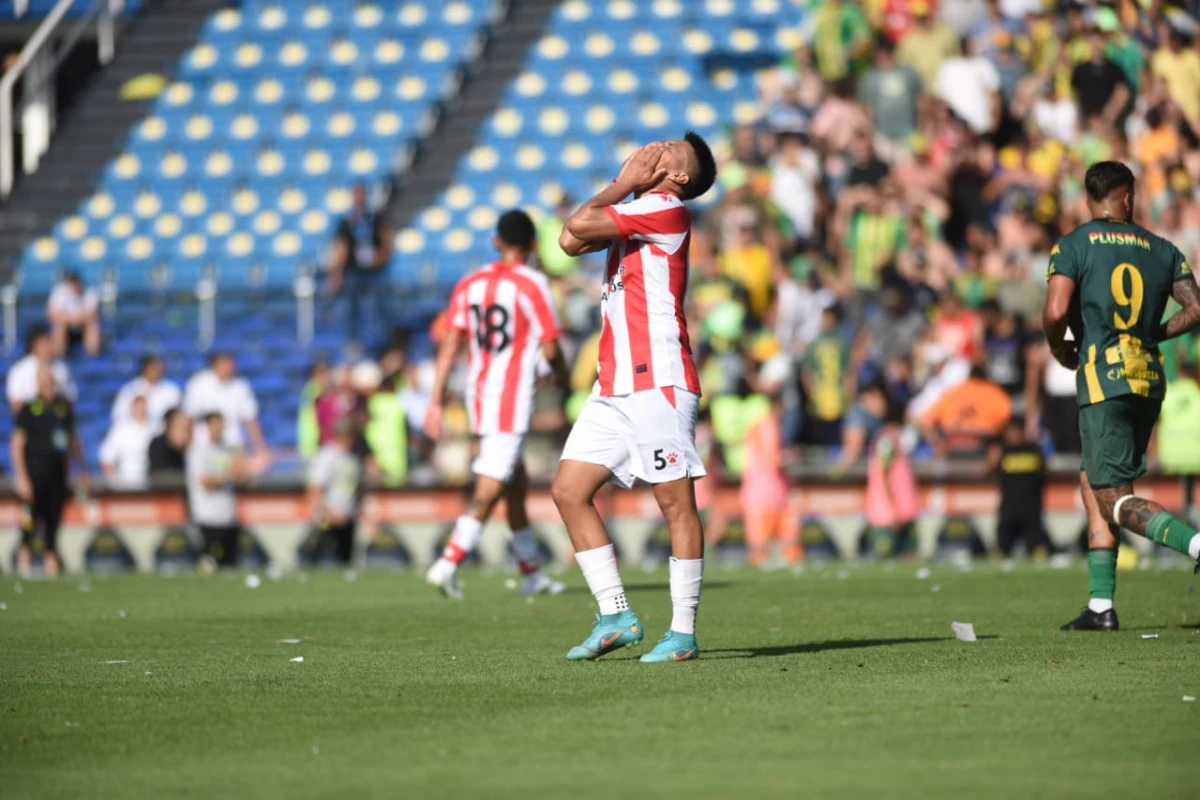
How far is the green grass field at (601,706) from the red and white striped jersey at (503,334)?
1883mm

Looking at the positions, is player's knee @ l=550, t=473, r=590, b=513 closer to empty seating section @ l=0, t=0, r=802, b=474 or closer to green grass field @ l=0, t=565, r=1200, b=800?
green grass field @ l=0, t=565, r=1200, b=800

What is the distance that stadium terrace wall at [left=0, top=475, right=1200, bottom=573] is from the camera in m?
20.1

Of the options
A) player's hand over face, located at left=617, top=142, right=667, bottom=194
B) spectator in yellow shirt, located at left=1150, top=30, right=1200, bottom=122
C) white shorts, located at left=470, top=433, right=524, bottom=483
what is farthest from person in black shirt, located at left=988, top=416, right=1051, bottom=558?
player's hand over face, located at left=617, top=142, right=667, bottom=194

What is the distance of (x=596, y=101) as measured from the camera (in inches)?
1141

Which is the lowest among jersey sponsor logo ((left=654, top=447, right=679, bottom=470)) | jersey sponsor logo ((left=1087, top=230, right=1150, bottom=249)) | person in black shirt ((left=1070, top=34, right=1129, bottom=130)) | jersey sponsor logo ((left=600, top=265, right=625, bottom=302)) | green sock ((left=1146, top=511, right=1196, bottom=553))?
green sock ((left=1146, top=511, right=1196, bottom=553))

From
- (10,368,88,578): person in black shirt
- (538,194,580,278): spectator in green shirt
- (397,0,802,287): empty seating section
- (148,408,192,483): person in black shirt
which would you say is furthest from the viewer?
(397,0,802,287): empty seating section

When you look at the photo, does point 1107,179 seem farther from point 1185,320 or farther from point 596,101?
point 596,101

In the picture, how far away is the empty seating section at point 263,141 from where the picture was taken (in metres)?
28.4

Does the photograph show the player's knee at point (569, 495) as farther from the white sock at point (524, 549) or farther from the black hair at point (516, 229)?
the white sock at point (524, 549)

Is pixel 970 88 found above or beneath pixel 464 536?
above

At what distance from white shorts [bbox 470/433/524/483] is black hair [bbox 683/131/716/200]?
205 inches

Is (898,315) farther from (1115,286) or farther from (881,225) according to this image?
(1115,286)

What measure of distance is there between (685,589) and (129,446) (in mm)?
15791

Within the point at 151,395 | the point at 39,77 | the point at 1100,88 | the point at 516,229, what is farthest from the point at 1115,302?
the point at 39,77
